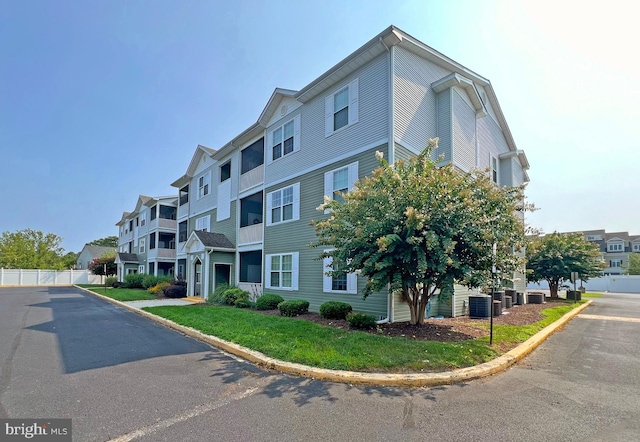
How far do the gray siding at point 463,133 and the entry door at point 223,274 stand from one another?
1388cm

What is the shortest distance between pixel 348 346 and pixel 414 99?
9.02m

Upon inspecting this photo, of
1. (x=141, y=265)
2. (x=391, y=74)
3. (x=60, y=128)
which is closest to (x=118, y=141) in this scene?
(x=60, y=128)

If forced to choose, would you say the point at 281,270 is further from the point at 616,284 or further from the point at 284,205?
the point at 616,284

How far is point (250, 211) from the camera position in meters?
19.8

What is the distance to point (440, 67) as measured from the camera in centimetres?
1373

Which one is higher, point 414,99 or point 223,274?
point 414,99

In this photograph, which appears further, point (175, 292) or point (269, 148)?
point (175, 292)

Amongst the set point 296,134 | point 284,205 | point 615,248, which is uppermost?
point 296,134

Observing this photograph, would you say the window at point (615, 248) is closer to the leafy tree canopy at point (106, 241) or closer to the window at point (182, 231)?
the window at point (182, 231)

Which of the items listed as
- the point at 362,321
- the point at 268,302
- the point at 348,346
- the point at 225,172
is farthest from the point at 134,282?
the point at 348,346

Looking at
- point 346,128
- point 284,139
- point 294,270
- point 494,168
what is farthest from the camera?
point 494,168

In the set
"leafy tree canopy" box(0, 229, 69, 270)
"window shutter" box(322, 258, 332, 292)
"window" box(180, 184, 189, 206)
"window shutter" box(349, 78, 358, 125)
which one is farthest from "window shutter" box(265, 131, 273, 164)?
"leafy tree canopy" box(0, 229, 69, 270)

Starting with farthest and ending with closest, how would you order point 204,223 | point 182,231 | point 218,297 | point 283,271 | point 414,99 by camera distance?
1. point 182,231
2. point 204,223
3. point 218,297
4. point 283,271
5. point 414,99

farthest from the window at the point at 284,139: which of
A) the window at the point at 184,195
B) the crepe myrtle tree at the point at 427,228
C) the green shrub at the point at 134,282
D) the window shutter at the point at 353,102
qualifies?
the green shrub at the point at 134,282
